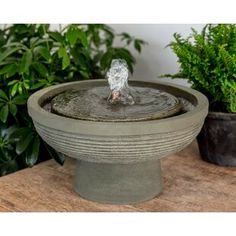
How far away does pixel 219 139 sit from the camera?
5.06 ft

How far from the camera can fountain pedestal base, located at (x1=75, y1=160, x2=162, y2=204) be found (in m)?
1.34

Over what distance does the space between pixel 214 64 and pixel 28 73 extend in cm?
56

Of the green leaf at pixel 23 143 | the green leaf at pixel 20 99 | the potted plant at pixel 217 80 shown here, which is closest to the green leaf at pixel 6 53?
the green leaf at pixel 20 99

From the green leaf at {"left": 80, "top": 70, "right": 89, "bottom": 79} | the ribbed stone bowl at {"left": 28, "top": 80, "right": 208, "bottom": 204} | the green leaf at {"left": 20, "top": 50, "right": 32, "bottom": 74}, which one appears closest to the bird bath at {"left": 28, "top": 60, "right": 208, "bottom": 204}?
the ribbed stone bowl at {"left": 28, "top": 80, "right": 208, "bottom": 204}

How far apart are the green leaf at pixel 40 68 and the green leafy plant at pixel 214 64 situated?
15.8 inches

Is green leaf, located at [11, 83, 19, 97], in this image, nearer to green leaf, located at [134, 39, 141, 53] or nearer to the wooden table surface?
the wooden table surface

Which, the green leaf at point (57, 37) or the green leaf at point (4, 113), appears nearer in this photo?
the green leaf at point (4, 113)

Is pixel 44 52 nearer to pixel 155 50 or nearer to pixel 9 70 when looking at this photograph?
pixel 9 70

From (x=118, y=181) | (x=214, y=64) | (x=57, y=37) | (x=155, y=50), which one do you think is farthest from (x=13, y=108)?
(x=155, y=50)

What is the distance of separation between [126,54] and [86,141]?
0.73m

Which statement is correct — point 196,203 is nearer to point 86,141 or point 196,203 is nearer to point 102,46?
point 86,141

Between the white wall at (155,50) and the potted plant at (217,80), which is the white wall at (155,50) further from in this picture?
the potted plant at (217,80)

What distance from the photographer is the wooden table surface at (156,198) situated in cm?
135
